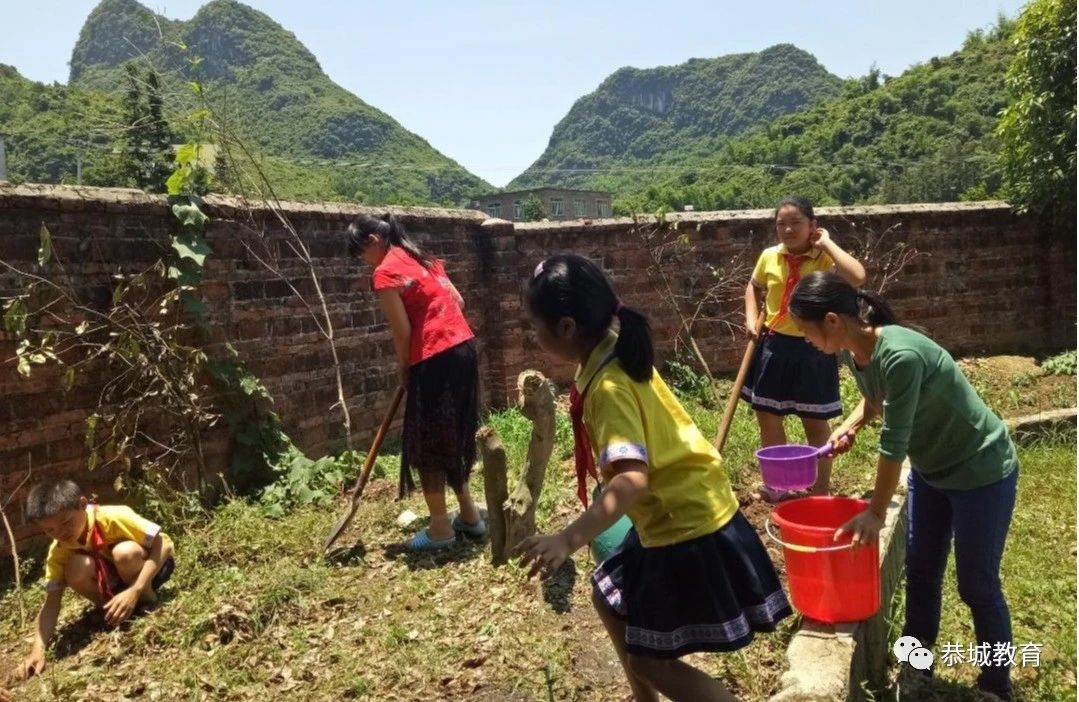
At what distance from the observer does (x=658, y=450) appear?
2023mm

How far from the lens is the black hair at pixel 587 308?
6.55 ft

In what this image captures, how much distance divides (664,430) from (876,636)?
146 centimetres

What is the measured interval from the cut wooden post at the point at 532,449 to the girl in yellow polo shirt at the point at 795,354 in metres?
1.18

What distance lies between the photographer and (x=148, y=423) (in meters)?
4.68

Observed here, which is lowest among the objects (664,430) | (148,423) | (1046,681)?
(1046,681)

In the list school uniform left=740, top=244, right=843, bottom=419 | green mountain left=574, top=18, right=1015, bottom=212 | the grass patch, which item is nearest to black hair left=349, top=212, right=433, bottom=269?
the grass patch

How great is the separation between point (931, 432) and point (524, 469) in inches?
69.7

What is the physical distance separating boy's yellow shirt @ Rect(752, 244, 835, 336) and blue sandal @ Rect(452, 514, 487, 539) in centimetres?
179

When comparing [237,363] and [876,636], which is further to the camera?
[237,363]

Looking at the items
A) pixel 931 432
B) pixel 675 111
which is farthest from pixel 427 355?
pixel 675 111

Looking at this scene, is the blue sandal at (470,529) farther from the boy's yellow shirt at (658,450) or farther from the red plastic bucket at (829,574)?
the boy's yellow shirt at (658,450)

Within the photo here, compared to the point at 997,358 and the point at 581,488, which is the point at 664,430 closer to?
the point at 581,488

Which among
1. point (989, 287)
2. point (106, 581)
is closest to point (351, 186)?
point (989, 287)

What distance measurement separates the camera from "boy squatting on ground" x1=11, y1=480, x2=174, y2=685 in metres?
3.41
